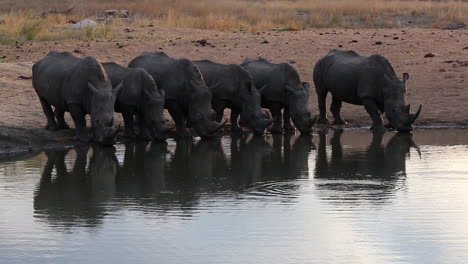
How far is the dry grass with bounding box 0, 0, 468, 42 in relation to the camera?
105 feet

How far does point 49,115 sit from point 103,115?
185 cm

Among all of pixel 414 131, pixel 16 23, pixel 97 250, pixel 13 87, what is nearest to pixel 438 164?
pixel 414 131

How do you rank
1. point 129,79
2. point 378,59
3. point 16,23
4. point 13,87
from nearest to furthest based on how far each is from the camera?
point 129,79 < point 378,59 < point 13,87 < point 16,23

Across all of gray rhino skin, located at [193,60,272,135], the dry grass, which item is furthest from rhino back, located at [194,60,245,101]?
the dry grass

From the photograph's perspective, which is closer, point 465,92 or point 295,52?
point 465,92

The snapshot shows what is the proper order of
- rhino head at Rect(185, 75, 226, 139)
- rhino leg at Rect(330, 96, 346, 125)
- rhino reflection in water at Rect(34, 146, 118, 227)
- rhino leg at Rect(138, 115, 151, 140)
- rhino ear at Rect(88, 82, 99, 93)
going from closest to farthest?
1. rhino reflection in water at Rect(34, 146, 118, 227)
2. rhino ear at Rect(88, 82, 99, 93)
3. rhino leg at Rect(138, 115, 151, 140)
4. rhino head at Rect(185, 75, 226, 139)
5. rhino leg at Rect(330, 96, 346, 125)

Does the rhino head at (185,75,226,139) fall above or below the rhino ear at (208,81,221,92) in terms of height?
below

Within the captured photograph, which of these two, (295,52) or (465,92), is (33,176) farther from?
(295,52)

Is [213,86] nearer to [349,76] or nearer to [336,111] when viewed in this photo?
[349,76]

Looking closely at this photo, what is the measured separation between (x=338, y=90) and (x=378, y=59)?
1021 millimetres

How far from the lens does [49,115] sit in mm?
19156

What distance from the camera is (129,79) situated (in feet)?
61.1

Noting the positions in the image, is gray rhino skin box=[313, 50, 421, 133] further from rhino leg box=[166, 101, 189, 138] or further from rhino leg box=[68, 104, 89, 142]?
rhino leg box=[68, 104, 89, 142]

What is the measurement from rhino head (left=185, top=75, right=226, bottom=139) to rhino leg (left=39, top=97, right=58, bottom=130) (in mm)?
2188
